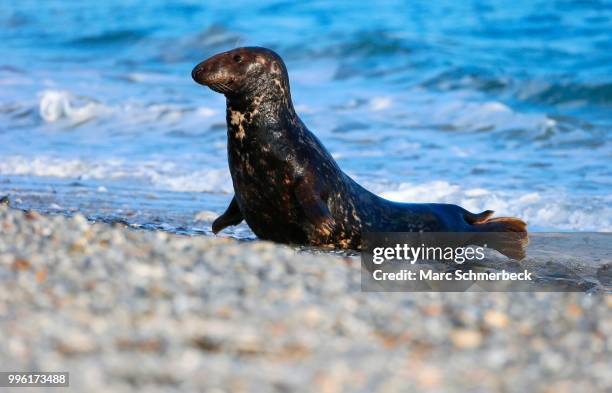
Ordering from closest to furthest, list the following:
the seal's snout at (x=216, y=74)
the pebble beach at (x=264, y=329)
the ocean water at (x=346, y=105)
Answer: the pebble beach at (x=264, y=329) → the seal's snout at (x=216, y=74) → the ocean water at (x=346, y=105)

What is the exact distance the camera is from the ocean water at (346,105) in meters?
9.91

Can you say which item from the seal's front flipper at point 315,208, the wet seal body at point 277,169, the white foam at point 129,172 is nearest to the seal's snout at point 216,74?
the wet seal body at point 277,169

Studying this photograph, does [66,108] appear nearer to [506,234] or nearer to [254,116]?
[254,116]

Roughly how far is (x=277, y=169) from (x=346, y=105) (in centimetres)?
845

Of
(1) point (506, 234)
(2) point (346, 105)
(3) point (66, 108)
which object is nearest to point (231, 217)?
(1) point (506, 234)

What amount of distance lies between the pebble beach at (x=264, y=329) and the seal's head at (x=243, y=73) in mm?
2197

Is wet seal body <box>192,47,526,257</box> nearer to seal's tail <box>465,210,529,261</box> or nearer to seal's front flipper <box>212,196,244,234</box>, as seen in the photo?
seal's front flipper <box>212,196,244,234</box>

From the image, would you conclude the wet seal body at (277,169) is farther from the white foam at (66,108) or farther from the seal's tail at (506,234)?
the white foam at (66,108)

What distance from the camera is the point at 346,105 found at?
15.0 m

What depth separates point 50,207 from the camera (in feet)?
27.7

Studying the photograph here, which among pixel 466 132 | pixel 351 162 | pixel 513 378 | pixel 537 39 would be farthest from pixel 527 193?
pixel 537 39

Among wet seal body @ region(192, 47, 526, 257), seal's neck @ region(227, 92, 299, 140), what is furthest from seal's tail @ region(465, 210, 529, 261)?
seal's neck @ region(227, 92, 299, 140)

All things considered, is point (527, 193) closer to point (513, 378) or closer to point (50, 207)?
point (50, 207)

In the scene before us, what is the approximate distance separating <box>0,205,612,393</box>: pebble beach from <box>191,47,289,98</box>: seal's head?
2.20 m
